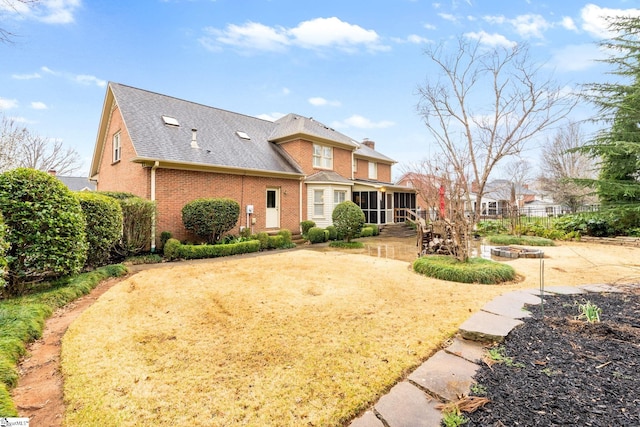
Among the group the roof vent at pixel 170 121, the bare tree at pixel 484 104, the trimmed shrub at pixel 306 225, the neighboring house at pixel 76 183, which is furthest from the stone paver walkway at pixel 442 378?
the neighboring house at pixel 76 183

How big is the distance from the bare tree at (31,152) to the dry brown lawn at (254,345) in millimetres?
20821

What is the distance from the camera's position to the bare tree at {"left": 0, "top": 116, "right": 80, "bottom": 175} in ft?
58.1

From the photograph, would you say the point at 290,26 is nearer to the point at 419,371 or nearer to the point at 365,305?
the point at 365,305

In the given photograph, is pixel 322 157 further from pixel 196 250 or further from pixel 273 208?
pixel 196 250

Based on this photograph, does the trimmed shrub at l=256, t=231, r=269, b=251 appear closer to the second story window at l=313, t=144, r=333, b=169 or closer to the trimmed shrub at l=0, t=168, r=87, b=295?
the second story window at l=313, t=144, r=333, b=169

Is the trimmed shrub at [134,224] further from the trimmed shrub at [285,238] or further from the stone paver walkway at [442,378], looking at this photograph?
the stone paver walkway at [442,378]

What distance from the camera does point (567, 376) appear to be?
7.13ft

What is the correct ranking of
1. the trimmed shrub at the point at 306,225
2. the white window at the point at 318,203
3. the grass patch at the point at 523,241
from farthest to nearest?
the white window at the point at 318,203, the trimmed shrub at the point at 306,225, the grass patch at the point at 523,241

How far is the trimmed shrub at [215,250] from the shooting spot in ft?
29.3

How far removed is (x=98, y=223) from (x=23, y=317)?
3.30m

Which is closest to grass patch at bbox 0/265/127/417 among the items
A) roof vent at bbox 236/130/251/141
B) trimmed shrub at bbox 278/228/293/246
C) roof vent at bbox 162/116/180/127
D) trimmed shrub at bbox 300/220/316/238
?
trimmed shrub at bbox 278/228/293/246

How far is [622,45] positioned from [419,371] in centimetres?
1887

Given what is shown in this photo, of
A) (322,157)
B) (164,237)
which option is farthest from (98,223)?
(322,157)

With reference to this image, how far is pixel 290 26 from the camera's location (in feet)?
40.3
